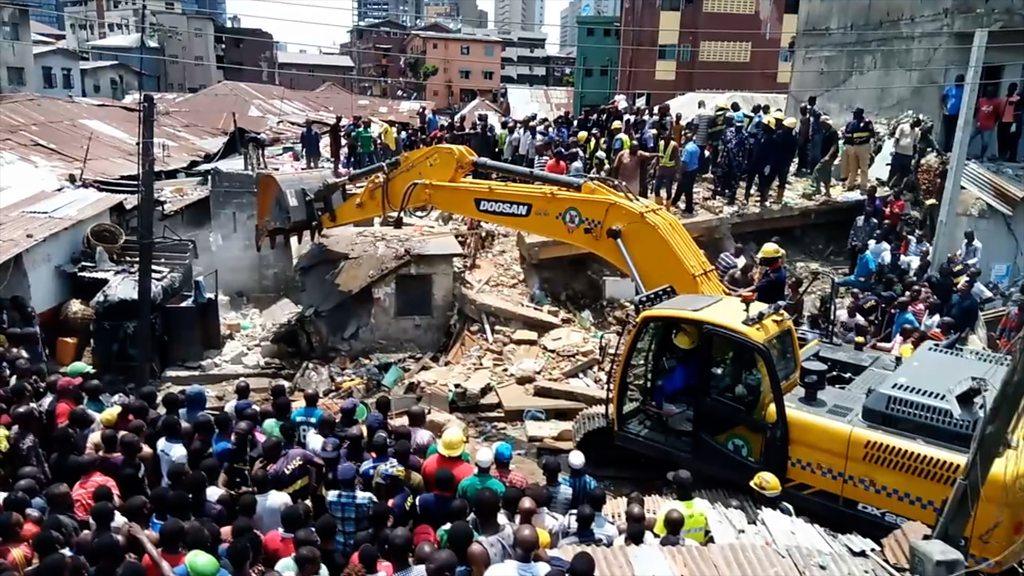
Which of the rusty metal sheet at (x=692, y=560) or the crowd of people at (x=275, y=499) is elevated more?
the rusty metal sheet at (x=692, y=560)

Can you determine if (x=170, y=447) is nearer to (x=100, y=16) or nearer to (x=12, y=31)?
(x=12, y=31)

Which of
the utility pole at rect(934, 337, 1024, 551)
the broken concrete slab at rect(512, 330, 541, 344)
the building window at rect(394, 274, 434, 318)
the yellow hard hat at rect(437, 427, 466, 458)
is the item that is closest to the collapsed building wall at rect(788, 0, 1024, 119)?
the broken concrete slab at rect(512, 330, 541, 344)

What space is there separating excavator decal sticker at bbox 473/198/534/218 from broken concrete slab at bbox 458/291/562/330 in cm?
298

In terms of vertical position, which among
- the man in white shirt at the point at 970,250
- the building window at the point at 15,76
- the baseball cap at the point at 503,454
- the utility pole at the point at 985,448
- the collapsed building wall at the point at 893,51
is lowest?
the baseball cap at the point at 503,454

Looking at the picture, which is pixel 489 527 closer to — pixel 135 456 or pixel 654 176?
pixel 135 456

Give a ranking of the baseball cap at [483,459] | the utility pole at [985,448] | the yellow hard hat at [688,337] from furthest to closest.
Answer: the yellow hard hat at [688,337] < the baseball cap at [483,459] < the utility pole at [985,448]

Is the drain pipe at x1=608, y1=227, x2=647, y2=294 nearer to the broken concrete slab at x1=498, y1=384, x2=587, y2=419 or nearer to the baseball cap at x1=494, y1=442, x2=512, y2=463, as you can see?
the broken concrete slab at x1=498, y1=384, x2=587, y2=419

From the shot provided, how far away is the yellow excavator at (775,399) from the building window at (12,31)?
3725 cm

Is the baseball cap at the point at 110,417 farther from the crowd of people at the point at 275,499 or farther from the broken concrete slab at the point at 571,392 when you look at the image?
the broken concrete slab at the point at 571,392

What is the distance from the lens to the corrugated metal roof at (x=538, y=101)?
142 ft

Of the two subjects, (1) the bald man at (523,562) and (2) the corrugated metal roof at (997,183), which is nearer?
(1) the bald man at (523,562)

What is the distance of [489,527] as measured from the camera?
15.9 feet

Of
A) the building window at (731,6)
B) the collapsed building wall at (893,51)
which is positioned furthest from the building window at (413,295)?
the building window at (731,6)

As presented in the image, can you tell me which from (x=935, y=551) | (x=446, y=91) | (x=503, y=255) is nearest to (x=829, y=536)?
Result: (x=935, y=551)
